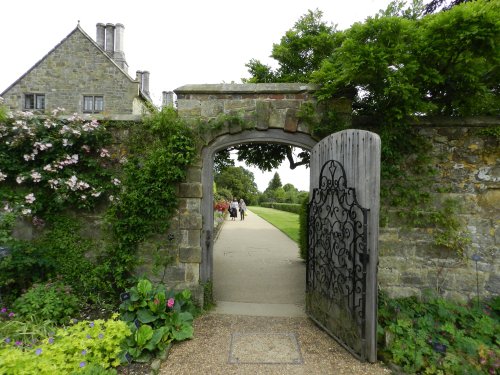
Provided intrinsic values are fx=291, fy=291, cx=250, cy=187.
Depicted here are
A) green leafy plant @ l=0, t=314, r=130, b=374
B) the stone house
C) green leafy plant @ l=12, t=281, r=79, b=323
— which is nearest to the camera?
green leafy plant @ l=0, t=314, r=130, b=374

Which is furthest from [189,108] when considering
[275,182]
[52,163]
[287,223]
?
[275,182]

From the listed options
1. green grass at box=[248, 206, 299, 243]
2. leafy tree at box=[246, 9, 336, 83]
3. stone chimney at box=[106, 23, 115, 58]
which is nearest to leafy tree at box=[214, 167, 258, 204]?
green grass at box=[248, 206, 299, 243]

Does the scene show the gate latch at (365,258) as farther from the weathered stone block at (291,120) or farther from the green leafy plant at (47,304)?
the green leafy plant at (47,304)

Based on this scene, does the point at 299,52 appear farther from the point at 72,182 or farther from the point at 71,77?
the point at 71,77

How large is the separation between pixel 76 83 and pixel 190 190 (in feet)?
51.9

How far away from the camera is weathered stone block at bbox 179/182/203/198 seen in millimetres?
4230

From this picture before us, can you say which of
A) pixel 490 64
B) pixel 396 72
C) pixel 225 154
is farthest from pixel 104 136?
pixel 490 64

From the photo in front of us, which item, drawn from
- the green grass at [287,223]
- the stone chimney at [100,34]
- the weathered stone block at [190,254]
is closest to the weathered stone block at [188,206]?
the weathered stone block at [190,254]

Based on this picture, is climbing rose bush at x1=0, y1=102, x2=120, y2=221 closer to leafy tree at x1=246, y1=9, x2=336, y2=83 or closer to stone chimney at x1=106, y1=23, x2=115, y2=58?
leafy tree at x1=246, y1=9, x2=336, y2=83

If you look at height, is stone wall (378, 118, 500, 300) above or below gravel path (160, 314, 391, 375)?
above

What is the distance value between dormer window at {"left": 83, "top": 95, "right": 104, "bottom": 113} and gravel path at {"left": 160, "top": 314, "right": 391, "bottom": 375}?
52.4ft

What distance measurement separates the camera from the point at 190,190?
4230mm

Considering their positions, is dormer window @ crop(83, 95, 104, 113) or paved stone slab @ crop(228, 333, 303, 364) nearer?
paved stone slab @ crop(228, 333, 303, 364)

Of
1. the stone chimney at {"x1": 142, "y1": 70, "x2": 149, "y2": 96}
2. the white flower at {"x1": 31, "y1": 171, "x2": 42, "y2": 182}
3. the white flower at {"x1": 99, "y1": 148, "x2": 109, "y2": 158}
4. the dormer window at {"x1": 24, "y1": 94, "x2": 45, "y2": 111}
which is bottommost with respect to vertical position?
the white flower at {"x1": 31, "y1": 171, "x2": 42, "y2": 182}
